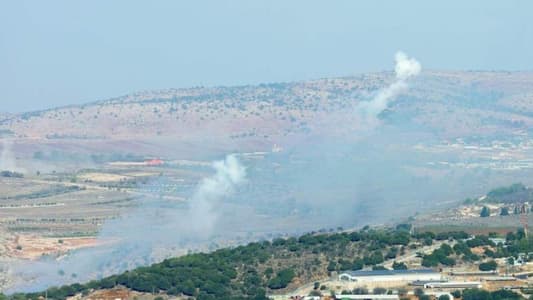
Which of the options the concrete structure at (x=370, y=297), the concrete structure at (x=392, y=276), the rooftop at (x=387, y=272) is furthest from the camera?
the rooftop at (x=387, y=272)

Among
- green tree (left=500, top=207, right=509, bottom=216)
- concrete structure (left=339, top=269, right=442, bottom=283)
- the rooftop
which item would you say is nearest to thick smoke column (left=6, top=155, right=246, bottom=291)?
the rooftop

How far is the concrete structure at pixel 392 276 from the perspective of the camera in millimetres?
77856

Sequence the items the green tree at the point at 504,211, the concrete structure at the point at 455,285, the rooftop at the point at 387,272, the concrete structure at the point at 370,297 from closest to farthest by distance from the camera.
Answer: the concrete structure at the point at 370,297
the concrete structure at the point at 455,285
the rooftop at the point at 387,272
the green tree at the point at 504,211

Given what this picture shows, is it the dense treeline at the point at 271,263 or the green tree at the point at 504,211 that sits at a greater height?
the green tree at the point at 504,211

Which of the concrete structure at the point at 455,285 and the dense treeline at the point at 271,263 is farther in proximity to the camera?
the dense treeline at the point at 271,263

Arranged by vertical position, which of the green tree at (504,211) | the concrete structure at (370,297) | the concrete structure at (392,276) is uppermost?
the green tree at (504,211)

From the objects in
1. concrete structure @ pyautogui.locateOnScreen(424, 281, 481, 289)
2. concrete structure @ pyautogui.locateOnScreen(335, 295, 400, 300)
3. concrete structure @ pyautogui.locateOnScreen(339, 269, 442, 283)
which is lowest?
concrete structure @ pyautogui.locateOnScreen(335, 295, 400, 300)

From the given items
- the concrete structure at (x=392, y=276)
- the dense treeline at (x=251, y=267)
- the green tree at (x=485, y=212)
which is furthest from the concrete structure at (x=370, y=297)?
the green tree at (x=485, y=212)

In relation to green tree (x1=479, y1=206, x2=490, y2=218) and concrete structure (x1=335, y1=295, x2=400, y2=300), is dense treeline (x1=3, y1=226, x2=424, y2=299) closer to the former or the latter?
concrete structure (x1=335, y1=295, x2=400, y2=300)

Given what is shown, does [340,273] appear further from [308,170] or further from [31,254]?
[308,170]

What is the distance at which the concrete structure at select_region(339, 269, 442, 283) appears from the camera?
3065 inches

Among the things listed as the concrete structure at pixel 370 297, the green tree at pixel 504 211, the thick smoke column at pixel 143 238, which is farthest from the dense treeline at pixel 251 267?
the green tree at pixel 504 211

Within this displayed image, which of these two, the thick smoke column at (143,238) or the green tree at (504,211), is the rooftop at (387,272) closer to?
the thick smoke column at (143,238)

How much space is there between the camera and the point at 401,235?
9469 centimetres
